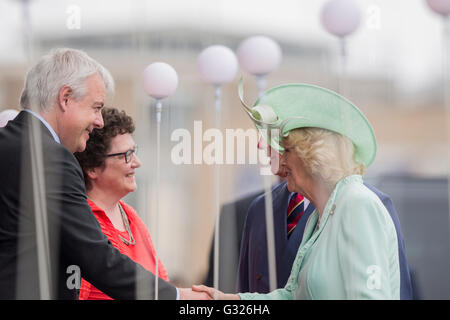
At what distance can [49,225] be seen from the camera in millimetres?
1684

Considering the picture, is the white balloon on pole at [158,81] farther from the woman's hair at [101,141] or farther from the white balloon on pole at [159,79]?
the woman's hair at [101,141]

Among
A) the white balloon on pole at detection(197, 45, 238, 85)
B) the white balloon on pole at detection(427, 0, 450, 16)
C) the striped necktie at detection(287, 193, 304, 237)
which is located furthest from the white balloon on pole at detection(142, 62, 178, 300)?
the white balloon on pole at detection(427, 0, 450, 16)

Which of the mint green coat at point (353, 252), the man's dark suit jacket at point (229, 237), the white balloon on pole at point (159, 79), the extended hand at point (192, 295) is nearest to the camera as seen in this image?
the mint green coat at point (353, 252)

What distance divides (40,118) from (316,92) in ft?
2.63

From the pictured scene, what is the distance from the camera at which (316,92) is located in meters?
1.81

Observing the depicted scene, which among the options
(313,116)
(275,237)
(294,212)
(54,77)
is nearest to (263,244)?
(275,237)

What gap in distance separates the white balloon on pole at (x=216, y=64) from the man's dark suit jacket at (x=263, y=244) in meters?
0.47

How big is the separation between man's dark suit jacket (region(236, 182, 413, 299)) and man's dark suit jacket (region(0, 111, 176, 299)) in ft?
1.87

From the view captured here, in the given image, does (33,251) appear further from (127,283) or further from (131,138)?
(131,138)

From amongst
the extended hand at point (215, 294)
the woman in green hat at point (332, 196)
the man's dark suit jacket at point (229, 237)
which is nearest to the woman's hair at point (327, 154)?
the woman in green hat at point (332, 196)

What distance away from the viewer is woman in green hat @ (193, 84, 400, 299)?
158 centimetres

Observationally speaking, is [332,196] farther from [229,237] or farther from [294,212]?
[229,237]

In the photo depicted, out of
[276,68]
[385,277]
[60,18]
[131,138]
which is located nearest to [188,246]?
[131,138]

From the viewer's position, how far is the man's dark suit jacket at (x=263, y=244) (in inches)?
82.6
